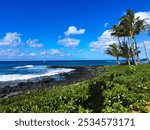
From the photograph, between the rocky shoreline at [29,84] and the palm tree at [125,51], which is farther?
the palm tree at [125,51]

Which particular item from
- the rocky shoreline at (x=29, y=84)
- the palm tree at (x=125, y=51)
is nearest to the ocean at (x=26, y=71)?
the rocky shoreline at (x=29, y=84)

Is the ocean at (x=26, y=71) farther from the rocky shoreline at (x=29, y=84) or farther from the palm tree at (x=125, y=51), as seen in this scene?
the palm tree at (x=125, y=51)

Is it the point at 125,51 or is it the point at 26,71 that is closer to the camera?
the point at 125,51

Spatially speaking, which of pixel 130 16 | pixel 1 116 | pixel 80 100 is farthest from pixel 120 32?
pixel 1 116

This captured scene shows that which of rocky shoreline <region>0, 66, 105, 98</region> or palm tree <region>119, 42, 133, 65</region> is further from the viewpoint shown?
palm tree <region>119, 42, 133, 65</region>

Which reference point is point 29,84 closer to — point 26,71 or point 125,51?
point 125,51

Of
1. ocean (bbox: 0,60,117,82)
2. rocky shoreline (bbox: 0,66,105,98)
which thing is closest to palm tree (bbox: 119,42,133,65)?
ocean (bbox: 0,60,117,82)

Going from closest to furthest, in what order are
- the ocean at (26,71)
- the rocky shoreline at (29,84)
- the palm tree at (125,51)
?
the rocky shoreline at (29,84) → the ocean at (26,71) → the palm tree at (125,51)

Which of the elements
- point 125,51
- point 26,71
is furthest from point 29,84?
point 26,71

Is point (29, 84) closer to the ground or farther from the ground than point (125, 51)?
closer to the ground

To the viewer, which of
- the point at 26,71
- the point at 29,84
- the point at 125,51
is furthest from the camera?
the point at 26,71

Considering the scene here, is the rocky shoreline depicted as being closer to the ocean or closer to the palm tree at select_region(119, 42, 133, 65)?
the ocean

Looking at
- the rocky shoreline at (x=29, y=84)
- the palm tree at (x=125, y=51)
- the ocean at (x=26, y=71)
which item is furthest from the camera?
the palm tree at (x=125, y=51)

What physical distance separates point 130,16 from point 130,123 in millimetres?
32122
